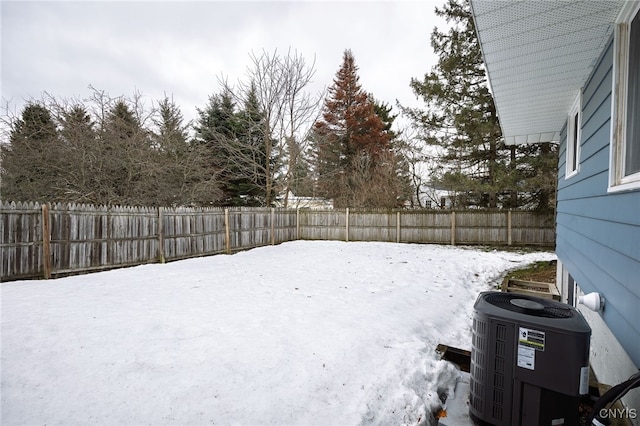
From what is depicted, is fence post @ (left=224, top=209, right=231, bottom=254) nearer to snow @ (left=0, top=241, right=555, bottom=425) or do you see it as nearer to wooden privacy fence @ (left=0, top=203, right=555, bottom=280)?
wooden privacy fence @ (left=0, top=203, right=555, bottom=280)

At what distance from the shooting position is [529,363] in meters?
1.59

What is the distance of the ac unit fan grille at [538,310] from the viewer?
1.69 meters

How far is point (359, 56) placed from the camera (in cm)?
2008

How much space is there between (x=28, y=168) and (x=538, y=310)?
40.4 feet

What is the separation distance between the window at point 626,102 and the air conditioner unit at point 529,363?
941mm

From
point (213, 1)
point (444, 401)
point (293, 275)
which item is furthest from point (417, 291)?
point (213, 1)

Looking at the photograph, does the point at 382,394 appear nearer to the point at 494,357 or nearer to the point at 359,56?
the point at 494,357

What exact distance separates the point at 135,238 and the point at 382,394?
22.0 feet

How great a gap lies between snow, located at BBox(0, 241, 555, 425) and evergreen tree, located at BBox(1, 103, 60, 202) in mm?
5095

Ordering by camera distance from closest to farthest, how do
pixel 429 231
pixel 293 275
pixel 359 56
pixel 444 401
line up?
pixel 444 401, pixel 293 275, pixel 429 231, pixel 359 56

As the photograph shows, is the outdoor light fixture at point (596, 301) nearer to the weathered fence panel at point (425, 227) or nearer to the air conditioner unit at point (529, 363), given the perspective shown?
the air conditioner unit at point (529, 363)

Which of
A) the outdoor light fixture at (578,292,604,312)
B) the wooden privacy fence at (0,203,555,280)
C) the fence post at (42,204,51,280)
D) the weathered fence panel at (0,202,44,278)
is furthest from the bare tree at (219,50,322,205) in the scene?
the outdoor light fixture at (578,292,604,312)

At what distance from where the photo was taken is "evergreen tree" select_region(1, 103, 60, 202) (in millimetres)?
8702

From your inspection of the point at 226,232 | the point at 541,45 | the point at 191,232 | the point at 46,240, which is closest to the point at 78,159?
the point at 191,232
